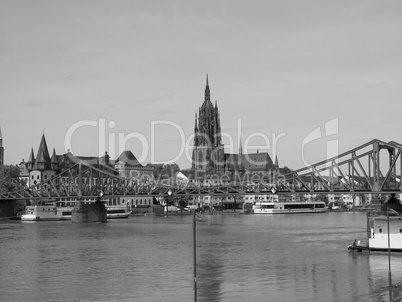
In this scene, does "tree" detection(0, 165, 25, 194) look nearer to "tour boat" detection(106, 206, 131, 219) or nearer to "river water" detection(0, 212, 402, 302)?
"tour boat" detection(106, 206, 131, 219)

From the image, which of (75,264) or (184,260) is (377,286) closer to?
(184,260)

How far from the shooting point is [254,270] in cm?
5622

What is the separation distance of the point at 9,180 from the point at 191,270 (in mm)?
129564

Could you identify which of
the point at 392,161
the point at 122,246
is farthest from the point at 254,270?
the point at 392,161

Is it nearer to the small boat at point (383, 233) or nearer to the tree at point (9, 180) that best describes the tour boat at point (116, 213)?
the tree at point (9, 180)

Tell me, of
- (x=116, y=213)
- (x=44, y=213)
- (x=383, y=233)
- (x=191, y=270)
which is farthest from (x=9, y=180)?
(x=383, y=233)

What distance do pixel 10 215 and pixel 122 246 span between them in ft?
291

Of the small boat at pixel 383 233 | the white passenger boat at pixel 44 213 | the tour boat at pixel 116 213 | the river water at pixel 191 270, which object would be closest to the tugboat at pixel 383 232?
the small boat at pixel 383 233

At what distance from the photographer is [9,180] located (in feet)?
586

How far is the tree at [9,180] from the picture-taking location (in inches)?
6722

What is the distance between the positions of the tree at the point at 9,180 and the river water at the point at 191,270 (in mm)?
86302

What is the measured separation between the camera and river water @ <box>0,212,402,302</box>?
148 ft

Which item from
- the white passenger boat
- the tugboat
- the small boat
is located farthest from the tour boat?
the small boat

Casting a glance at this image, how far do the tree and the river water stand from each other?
86.3 m
